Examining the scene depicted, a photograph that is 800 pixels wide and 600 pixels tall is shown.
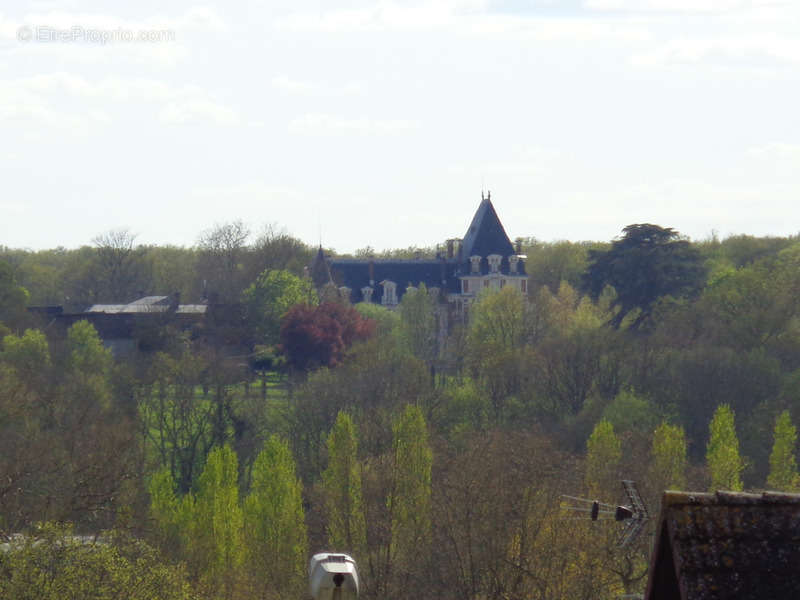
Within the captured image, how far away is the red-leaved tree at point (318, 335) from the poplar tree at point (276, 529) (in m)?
29.0

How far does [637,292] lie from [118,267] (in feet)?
153

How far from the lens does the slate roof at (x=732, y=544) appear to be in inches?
238

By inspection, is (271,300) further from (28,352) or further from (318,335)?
(28,352)

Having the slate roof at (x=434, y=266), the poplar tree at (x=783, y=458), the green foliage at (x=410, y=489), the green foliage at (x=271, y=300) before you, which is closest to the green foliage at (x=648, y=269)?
the green foliage at (x=271, y=300)

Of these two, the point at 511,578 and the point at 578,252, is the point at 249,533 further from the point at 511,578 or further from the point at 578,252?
the point at 578,252

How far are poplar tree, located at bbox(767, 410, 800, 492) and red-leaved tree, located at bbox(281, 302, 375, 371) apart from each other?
101 ft

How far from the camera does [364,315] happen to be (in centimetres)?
8288

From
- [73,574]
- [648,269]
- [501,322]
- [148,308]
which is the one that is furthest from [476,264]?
[73,574]

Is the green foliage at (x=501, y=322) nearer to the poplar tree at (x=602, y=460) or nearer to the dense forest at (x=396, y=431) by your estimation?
the dense forest at (x=396, y=431)

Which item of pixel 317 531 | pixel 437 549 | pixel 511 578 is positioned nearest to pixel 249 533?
pixel 317 531

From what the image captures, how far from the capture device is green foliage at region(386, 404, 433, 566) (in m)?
36.0

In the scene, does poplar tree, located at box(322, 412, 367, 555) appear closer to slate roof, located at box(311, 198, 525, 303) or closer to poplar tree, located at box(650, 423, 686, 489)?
poplar tree, located at box(650, 423, 686, 489)

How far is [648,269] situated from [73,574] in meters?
47.2

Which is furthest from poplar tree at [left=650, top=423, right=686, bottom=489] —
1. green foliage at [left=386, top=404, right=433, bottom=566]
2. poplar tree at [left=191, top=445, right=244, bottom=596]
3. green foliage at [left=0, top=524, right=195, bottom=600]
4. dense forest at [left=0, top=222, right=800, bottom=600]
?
green foliage at [left=0, top=524, right=195, bottom=600]
